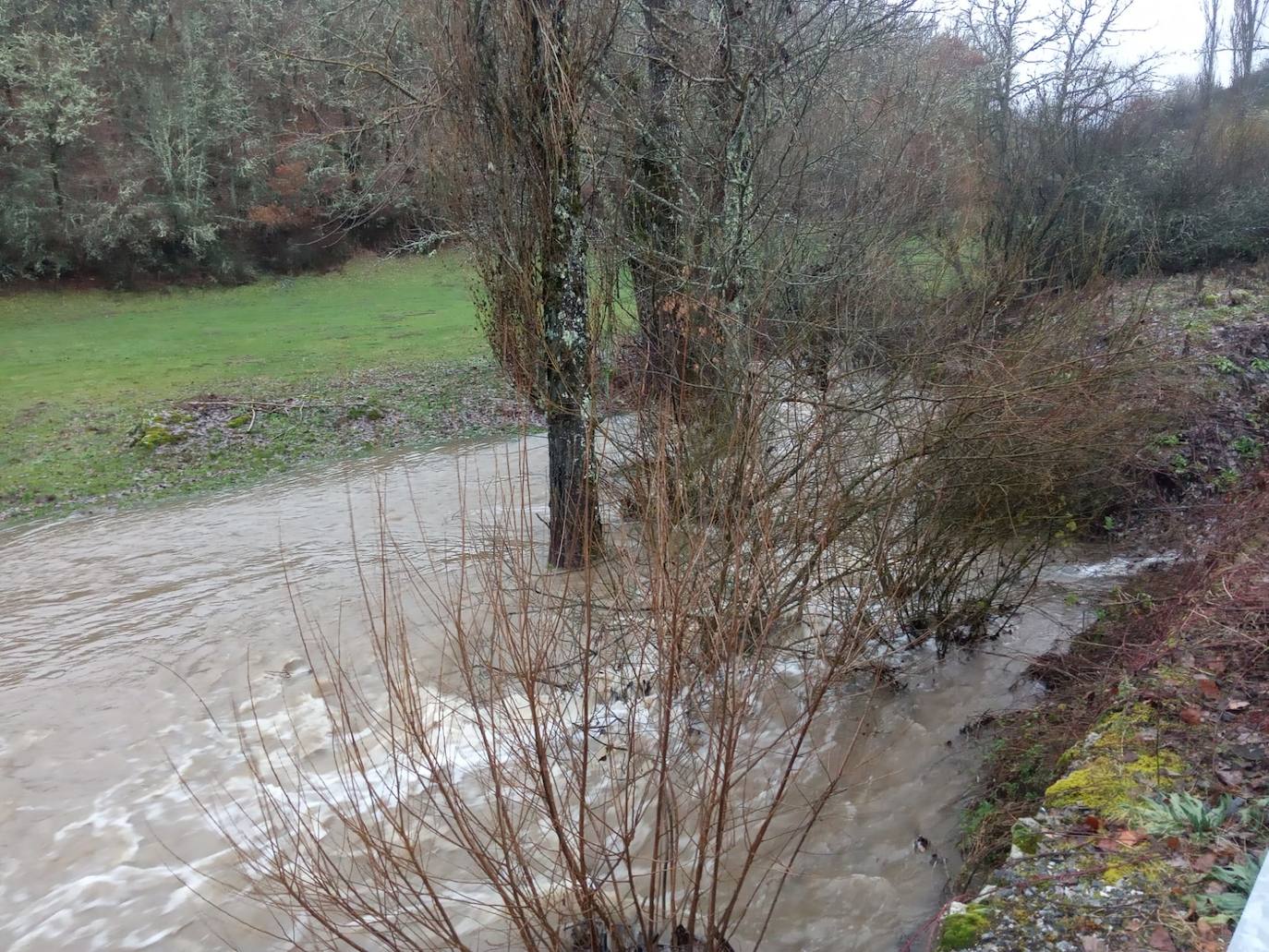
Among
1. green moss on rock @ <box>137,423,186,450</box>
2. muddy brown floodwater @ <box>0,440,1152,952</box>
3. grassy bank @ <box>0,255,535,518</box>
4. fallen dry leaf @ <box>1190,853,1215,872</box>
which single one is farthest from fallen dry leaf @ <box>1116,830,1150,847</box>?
green moss on rock @ <box>137,423,186,450</box>

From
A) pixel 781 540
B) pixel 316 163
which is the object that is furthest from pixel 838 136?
pixel 316 163

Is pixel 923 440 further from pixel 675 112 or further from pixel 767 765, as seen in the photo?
pixel 675 112

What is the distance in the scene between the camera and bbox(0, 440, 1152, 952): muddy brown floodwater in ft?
15.9

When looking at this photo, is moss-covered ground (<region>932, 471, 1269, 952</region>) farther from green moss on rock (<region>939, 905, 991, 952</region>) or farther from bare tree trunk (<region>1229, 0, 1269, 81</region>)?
bare tree trunk (<region>1229, 0, 1269, 81</region>)

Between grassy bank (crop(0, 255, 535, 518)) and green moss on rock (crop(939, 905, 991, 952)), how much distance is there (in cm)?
515

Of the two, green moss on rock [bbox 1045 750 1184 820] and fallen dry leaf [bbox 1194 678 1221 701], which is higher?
fallen dry leaf [bbox 1194 678 1221 701]

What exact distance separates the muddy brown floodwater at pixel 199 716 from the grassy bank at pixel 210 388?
192cm

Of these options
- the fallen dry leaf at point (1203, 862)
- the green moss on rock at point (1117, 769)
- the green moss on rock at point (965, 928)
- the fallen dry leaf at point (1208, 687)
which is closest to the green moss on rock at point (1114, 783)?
the green moss on rock at point (1117, 769)

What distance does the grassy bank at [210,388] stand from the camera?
12758mm

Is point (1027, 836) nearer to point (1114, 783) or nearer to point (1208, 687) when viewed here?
point (1114, 783)

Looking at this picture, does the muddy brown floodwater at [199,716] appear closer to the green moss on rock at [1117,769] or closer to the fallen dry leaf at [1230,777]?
the green moss on rock at [1117,769]

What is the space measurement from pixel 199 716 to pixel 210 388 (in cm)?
1069

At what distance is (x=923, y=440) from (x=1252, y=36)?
2940 cm

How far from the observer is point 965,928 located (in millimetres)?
3305
